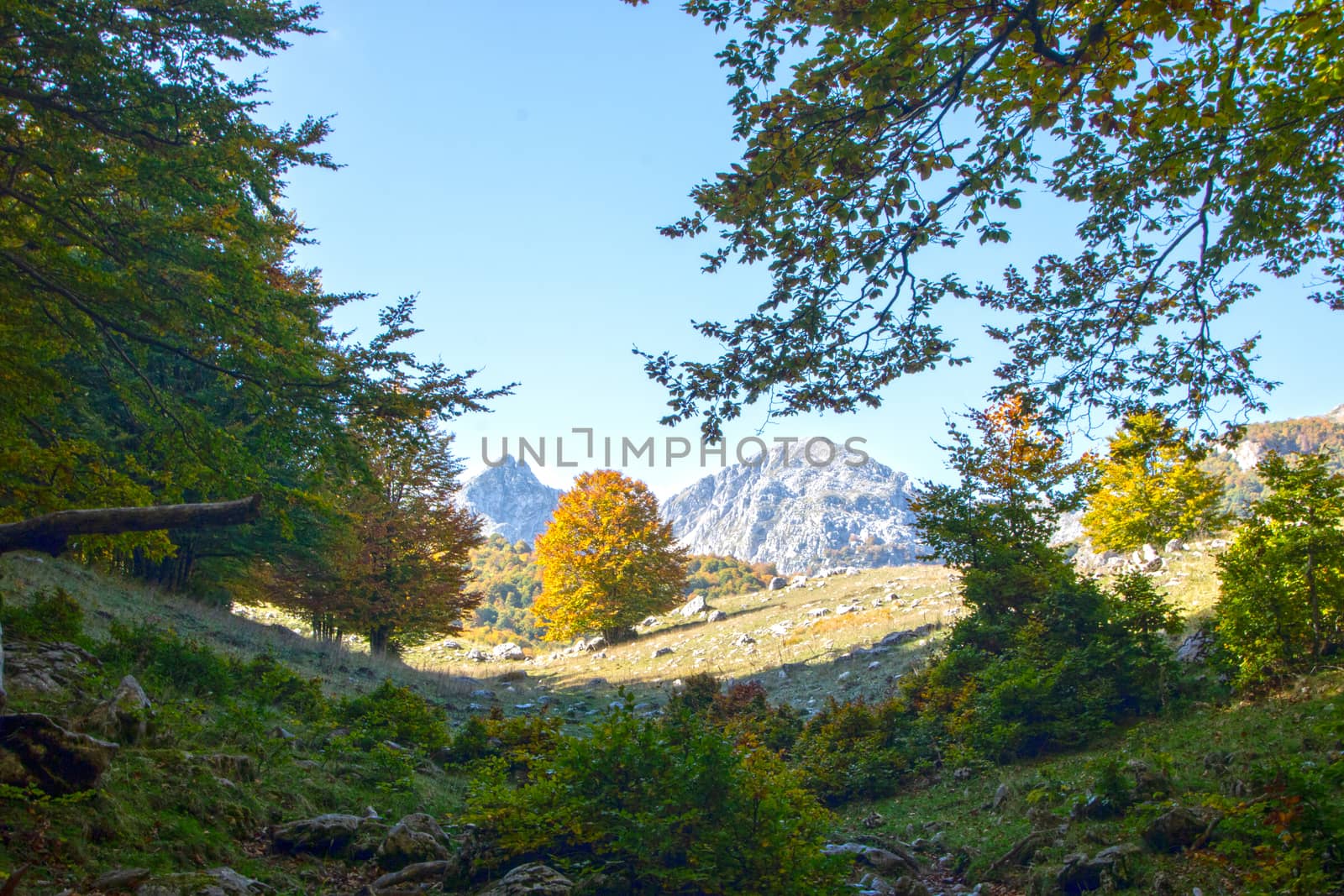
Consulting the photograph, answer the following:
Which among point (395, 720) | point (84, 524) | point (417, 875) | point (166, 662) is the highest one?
point (84, 524)

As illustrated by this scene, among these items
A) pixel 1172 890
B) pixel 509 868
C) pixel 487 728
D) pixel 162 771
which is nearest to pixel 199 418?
pixel 162 771

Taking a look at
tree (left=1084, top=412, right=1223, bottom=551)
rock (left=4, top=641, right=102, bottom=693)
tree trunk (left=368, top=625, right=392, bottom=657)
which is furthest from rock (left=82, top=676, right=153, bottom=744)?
tree (left=1084, top=412, right=1223, bottom=551)

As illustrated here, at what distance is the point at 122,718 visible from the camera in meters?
5.60

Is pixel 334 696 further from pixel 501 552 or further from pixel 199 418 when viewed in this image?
pixel 501 552

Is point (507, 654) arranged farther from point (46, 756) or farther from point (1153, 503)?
point (46, 756)

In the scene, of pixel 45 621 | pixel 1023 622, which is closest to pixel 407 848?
pixel 45 621

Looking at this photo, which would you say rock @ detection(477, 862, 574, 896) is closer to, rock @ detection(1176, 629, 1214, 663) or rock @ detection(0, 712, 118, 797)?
rock @ detection(0, 712, 118, 797)

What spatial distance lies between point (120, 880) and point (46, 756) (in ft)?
3.71

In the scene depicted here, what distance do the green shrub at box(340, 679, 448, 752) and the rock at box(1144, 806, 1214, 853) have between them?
823 cm

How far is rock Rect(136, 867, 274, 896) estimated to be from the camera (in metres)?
3.75

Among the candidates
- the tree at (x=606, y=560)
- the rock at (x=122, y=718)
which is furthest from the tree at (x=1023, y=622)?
the tree at (x=606, y=560)

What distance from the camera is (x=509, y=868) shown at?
5.07 m

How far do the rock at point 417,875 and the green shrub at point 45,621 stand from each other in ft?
16.5

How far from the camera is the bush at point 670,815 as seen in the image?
173 inches
